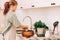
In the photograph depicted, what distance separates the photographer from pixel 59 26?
3.24 m

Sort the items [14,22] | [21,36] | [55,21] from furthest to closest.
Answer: [55,21]
[21,36]
[14,22]

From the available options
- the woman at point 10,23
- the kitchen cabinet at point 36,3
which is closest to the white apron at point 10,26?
the woman at point 10,23

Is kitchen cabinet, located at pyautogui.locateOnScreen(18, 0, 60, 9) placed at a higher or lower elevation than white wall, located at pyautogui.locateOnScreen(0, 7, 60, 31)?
higher

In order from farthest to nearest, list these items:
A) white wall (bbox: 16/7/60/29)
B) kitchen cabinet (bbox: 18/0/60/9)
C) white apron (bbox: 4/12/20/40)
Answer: white wall (bbox: 16/7/60/29) → kitchen cabinet (bbox: 18/0/60/9) → white apron (bbox: 4/12/20/40)

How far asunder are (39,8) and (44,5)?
0.77 feet

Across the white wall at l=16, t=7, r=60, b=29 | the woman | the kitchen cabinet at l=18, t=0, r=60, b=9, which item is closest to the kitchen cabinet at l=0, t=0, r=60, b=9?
the kitchen cabinet at l=18, t=0, r=60, b=9

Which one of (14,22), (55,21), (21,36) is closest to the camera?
(14,22)

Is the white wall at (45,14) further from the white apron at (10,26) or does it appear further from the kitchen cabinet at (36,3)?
the white apron at (10,26)

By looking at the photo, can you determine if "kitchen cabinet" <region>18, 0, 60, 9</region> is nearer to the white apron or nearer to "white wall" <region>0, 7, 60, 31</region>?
"white wall" <region>0, 7, 60, 31</region>

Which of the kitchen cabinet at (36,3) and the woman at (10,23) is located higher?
the kitchen cabinet at (36,3)

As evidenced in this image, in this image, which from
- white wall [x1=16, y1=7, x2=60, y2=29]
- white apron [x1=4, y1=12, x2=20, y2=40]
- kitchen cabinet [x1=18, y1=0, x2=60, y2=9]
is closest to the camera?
white apron [x1=4, y1=12, x2=20, y2=40]

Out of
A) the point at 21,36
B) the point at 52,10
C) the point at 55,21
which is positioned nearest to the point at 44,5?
the point at 52,10

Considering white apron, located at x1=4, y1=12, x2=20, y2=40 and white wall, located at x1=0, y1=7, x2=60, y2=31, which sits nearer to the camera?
white apron, located at x1=4, y1=12, x2=20, y2=40

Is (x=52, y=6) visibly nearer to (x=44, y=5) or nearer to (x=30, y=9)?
(x=44, y=5)
